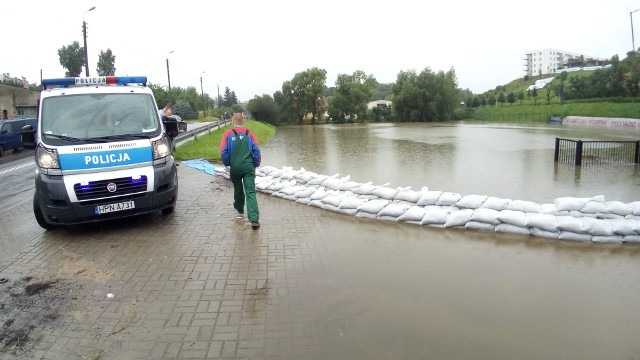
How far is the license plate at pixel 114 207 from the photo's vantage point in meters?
6.54

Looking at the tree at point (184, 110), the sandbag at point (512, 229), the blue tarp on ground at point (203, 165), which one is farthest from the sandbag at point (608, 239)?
the tree at point (184, 110)

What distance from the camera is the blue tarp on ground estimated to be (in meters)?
13.5

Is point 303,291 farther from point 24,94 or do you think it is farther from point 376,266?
point 24,94

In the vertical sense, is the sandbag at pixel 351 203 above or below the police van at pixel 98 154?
below

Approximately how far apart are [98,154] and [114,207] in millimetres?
789

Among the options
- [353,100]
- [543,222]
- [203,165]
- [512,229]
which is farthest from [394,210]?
[353,100]

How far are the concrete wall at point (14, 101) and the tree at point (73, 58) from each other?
690 centimetres

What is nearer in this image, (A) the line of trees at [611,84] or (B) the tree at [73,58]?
(B) the tree at [73,58]

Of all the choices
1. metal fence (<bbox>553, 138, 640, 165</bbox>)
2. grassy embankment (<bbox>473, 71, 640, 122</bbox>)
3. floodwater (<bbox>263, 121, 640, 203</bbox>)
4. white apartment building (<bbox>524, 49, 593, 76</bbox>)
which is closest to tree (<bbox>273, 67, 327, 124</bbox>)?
grassy embankment (<bbox>473, 71, 640, 122</bbox>)

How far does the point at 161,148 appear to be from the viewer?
7.15 meters

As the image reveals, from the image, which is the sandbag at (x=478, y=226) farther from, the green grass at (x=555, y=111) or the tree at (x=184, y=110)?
the tree at (x=184, y=110)

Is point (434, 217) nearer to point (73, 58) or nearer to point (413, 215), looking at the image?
point (413, 215)

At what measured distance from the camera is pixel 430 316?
4219 mm

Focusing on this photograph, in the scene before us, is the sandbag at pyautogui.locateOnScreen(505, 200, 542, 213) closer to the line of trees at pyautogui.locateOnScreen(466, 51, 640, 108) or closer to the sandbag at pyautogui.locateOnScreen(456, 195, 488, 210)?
the sandbag at pyautogui.locateOnScreen(456, 195, 488, 210)
